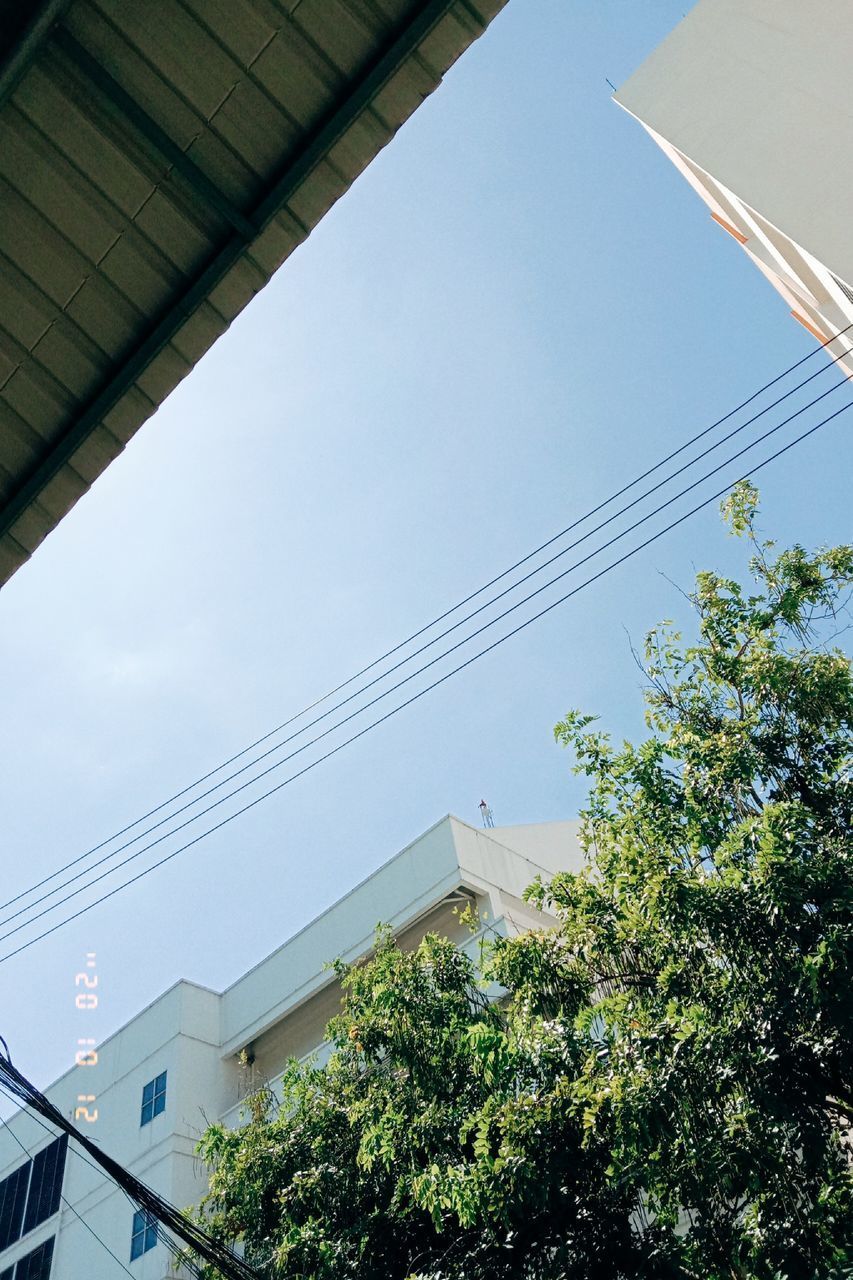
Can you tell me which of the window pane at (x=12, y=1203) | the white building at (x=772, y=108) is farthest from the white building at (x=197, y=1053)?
the white building at (x=772, y=108)

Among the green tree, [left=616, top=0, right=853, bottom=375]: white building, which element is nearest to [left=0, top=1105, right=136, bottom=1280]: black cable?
the green tree

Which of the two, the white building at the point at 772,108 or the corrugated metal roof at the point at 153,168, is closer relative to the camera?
the corrugated metal roof at the point at 153,168

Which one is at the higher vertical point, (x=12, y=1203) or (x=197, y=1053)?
(x=12, y=1203)

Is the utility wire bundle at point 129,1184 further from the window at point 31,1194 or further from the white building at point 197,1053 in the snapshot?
the window at point 31,1194

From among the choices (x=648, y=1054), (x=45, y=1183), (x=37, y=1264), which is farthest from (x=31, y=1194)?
(x=648, y=1054)

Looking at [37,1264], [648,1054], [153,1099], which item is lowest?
[648,1054]

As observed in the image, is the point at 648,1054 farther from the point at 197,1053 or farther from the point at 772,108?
the point at 197,1053

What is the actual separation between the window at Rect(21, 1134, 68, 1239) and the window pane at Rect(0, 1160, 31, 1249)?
24 centimetres

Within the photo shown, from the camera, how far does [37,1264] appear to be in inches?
757

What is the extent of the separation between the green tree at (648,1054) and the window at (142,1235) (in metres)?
8.09

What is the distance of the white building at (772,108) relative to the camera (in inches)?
437

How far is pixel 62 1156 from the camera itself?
20.4 meters

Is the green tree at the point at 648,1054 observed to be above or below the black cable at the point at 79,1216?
below

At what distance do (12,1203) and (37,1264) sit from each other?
1.98m
